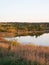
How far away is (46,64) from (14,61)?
1.64 metres

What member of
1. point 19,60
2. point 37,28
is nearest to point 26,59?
point 19,60

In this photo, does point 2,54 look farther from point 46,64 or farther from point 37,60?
point 46,64

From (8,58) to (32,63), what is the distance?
1689 millimetres

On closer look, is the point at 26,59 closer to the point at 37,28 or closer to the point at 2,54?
the point at 2,54

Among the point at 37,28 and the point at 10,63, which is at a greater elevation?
the point at 10,63

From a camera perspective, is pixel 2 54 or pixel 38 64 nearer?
pixel 38 64

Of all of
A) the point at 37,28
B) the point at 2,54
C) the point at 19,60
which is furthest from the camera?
the point at 37,28

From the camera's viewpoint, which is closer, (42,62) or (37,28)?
(42,62)

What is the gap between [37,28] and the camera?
81.8 metres

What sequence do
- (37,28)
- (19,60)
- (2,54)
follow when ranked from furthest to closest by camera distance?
(37,28)
(2,54)
(19,60)

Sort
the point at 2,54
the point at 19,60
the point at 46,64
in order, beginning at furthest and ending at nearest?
the point at 2,54 → the point at 19,60 → the point at 46,64

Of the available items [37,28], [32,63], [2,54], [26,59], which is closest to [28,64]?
[32,63]

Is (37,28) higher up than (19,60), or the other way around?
(19,60)

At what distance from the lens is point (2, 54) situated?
15281 mm
